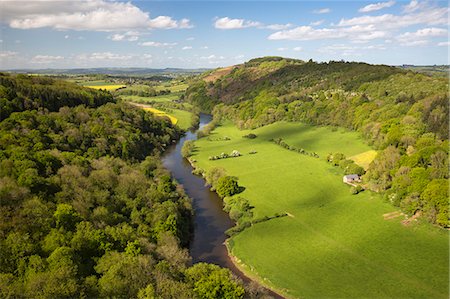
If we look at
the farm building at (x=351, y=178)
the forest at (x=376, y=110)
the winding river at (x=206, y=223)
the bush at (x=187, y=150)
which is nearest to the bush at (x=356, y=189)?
the forest at (x=376, y=110)

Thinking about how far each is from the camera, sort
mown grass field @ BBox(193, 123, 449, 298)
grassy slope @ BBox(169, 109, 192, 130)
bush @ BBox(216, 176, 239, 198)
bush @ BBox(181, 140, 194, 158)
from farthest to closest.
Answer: grassy slope @ BBox(169, 109, 192, 130), bush @ BBox(181, 140, 194, 158), bush @ BBox(216, 176, 239, 198), mown grass field @ BBox(193, 123, 449, 298)

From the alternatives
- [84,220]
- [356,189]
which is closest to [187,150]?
[356,189]

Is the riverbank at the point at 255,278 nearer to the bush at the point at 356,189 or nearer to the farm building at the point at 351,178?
the bush at the point at 356,189

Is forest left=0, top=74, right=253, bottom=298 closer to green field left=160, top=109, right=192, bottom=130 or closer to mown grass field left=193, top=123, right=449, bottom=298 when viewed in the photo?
mown grass field left=193, top=123, right=449, bottom=298

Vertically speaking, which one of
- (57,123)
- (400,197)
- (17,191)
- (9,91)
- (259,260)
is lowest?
(259,260)

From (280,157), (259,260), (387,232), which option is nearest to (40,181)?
(259,260)

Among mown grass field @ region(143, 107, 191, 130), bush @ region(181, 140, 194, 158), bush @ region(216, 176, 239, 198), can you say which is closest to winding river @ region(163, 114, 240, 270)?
bush @ region(216, 176, 239, 198)

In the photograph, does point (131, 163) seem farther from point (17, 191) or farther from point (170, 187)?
point (17, 191)
